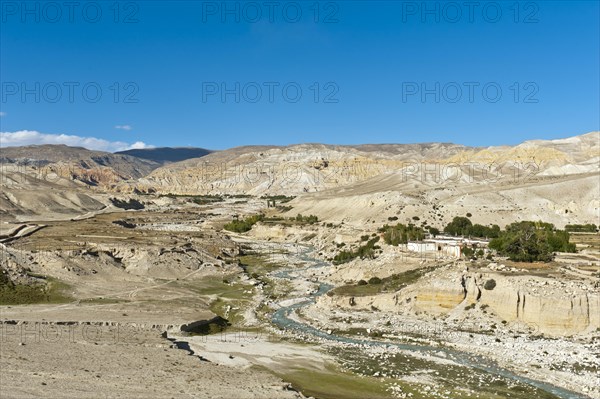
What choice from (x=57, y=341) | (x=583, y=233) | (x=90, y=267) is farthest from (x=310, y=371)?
(x=583, y=233)

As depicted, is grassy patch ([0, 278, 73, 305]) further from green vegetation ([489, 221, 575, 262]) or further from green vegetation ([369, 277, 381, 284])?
green vegetation ([489, 221, 575, 262])

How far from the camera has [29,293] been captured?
185 ft

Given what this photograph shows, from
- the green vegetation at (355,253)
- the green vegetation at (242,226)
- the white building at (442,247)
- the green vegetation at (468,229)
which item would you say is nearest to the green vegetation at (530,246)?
the white building at (442,247)

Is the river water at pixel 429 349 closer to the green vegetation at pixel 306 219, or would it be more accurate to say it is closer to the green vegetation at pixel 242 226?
→ the green vegetation at pixel 306 219

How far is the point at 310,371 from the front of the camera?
119ft

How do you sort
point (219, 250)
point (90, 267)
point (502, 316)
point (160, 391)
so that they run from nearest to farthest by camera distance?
1. point (160, 391)
2. point (502, 316)
3. point (90, 267)
4. point (219, 250)

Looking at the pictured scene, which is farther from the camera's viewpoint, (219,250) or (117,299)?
(219,250)

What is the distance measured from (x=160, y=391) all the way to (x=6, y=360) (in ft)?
34.0

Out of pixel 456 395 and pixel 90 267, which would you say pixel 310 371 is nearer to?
pixel 456 395

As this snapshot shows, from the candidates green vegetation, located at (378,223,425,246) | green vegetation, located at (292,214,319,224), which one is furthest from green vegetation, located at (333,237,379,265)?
green vegetation, located at (292,214,319,224)

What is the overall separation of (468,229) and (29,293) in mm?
69308

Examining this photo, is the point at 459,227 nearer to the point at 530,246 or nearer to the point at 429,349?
the point at 530,246

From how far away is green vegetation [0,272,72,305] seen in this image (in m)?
54.6

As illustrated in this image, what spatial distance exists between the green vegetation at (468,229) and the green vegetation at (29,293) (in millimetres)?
64663
